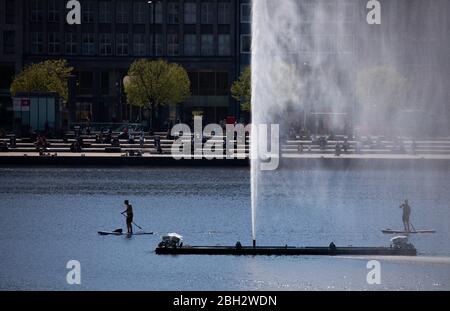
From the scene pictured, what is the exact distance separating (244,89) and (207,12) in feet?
47.3

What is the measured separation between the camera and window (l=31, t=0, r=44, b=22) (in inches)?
5674

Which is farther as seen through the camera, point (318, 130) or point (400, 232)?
point (318, 130)

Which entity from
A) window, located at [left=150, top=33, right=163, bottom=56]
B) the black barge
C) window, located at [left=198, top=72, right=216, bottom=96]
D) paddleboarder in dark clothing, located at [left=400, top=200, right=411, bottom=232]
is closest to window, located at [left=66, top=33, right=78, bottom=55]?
window, located at [left=150, top=33, right=163, bottom=56]

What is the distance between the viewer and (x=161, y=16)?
146m

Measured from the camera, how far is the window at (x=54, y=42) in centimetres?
14388

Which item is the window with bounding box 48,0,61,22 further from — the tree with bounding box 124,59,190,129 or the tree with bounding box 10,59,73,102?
the tree with bounding box 124,59,190,129

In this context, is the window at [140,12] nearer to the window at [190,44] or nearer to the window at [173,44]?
the window at [173,44]

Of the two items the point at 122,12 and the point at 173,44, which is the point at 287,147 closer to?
the point at 173,44

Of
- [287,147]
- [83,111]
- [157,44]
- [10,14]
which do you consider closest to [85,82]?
[83,111]

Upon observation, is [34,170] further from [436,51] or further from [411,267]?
[436,51]

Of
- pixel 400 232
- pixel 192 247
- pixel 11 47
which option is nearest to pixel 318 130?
pixel 11 47

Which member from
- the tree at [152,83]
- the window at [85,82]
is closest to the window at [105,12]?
the window at [85,82]
